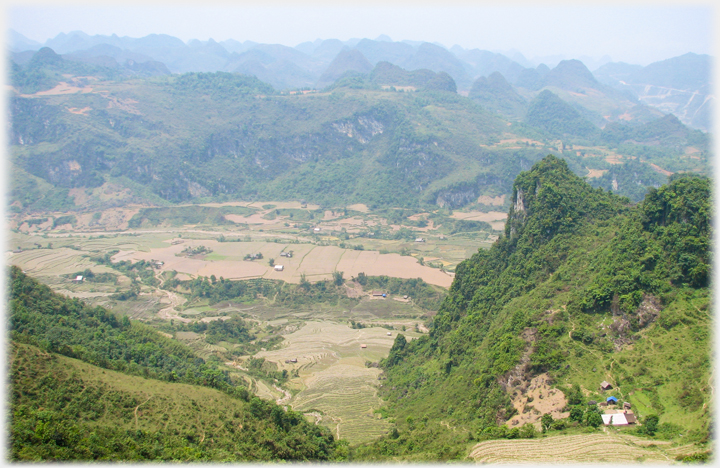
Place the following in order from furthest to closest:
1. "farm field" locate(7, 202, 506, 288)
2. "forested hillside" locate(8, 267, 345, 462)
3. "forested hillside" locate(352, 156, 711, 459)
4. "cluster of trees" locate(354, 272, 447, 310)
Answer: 1. "farm field" locate(7, 202, 506, 288)
2. "cluster of trees" locate(354, 272, 447, 310)
3. "forested hillside" locate(352, 156, 711, 459)
4. "forested hillside" locate(8, 267, 345, 462)

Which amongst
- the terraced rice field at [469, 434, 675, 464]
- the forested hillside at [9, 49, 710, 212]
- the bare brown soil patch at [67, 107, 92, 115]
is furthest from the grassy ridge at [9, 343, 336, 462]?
the bare brown soil patch at [67, 107, 92, 115]

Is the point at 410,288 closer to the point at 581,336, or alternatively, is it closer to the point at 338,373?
the point at 338,373

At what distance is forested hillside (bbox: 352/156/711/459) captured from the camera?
2552 cm

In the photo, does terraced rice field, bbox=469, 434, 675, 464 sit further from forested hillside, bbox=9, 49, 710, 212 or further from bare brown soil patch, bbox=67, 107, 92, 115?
bare brown soil patch, bbox=67, 107, 92, 115

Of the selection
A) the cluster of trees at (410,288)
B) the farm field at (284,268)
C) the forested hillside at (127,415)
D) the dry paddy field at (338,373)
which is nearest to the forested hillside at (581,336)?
the dry paddy field at (338,373)

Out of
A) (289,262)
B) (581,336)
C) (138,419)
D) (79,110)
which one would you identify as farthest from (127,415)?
(79,110)

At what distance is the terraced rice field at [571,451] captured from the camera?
21266mm

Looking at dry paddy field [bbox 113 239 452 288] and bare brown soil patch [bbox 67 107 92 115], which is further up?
bare brown soil patch [bbox 67 107 92 115]

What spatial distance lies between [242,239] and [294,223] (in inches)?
571

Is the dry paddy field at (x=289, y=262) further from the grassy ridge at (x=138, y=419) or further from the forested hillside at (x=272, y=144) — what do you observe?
the grassy ridge at (x=138, y=419)

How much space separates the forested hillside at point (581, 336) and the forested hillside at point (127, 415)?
18.8 ft

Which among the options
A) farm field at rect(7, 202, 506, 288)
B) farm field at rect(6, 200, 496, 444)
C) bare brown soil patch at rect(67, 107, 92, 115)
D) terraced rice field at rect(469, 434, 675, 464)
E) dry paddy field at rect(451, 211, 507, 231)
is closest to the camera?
terraced rice field at rect(469, 434, 675, 464)

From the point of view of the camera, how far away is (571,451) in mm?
22609

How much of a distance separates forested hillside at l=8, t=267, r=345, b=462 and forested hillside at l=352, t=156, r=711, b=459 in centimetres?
573
